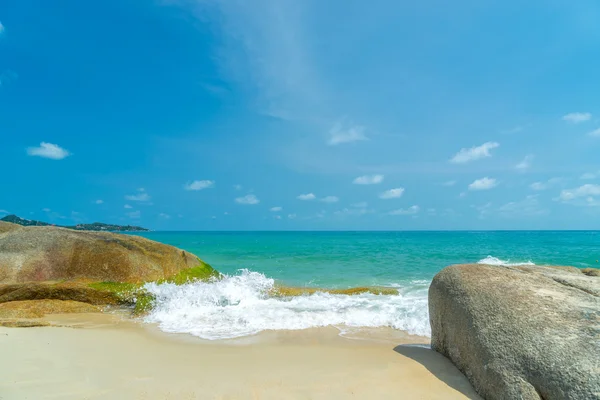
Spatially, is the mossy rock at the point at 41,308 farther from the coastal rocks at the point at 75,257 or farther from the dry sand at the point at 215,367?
the dry sand at the point at 215,367

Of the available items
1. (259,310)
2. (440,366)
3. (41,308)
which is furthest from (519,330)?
(41,308)

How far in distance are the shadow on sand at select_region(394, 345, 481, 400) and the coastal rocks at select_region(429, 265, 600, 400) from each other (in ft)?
0.35

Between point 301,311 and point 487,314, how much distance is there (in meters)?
6.16

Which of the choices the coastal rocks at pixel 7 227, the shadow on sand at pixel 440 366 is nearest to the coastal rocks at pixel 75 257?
the coastal rocks at pixel 7 227

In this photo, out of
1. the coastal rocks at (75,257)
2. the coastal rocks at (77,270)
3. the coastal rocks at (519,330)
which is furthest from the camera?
the coastal rocks at (75,257)

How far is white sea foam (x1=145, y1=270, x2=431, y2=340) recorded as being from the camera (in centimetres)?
885

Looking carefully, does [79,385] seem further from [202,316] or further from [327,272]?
[327,272]

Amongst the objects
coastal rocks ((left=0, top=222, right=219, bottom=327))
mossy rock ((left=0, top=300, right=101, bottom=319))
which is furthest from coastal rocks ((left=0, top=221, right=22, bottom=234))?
mossy rock ((left=0, top=300, right=101, bottom=319))

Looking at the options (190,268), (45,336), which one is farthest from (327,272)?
(45,336)

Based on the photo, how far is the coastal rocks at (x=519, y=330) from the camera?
4367mm

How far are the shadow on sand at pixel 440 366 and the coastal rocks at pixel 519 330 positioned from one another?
0.11 metres

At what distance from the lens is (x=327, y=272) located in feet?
71.2

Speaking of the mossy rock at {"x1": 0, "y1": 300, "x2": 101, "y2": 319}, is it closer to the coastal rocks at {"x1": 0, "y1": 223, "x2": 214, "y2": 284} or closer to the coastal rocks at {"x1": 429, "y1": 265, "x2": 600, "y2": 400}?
the coastal rocks at {"x1": 0, "y1": 223, "x2": 214, "y2": 284}

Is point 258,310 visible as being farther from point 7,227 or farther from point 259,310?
Answer: point 7,227
